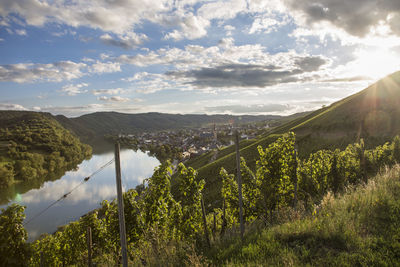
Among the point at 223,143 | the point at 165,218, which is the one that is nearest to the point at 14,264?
the point at 165,218

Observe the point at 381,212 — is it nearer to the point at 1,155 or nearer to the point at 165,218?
the point at 165,218

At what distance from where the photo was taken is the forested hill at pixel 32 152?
76.4 meters

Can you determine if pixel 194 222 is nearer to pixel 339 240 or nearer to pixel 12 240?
pixel 339 240

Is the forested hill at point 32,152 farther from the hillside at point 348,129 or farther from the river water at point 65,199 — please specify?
the hillside at point 348,129

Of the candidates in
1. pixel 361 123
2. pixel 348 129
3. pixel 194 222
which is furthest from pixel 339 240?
pixel 361 123

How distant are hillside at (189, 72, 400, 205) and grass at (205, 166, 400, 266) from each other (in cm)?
3062

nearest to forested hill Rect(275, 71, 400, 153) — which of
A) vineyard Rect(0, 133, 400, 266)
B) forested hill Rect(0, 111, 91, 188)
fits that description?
vineyard Rect(0, 133, 400, 266)

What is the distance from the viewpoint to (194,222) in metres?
11.4

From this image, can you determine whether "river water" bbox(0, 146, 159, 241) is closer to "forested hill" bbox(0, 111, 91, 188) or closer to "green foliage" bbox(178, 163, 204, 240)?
"forested hill" bbox(0, 111, 91, 188)

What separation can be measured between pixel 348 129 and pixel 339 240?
209ft

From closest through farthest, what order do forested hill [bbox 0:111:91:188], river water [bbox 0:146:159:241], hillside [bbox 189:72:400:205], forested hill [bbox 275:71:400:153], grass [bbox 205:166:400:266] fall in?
grass [bbox 205:166:400:266], river water [bbox 0:146:159:241], hillside [bbox 189:72:400:205], forested hill [bbox 275:71:400:153], forested hill [bbox 0:111:91:188]

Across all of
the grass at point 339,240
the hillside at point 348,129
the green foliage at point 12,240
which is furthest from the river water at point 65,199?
the grass at point 339,240

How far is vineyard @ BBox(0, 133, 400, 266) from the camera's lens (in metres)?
6.94

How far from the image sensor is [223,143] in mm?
130000
